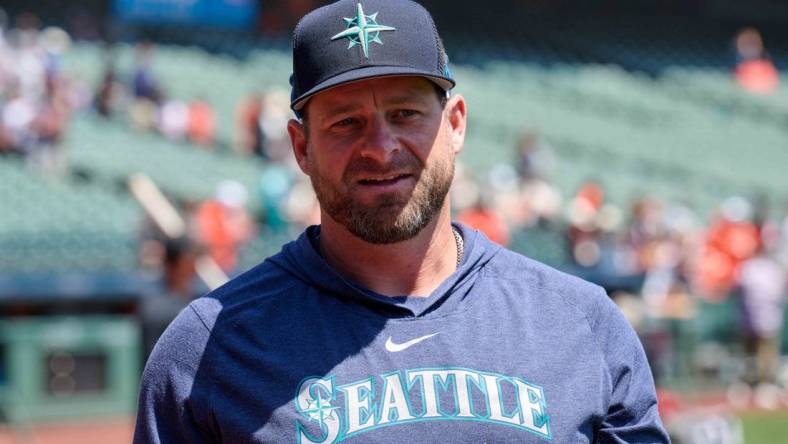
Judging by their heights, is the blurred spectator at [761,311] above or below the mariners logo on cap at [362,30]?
below

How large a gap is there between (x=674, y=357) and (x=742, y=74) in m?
11.7

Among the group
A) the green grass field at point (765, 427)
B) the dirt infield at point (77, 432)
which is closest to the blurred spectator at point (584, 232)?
the green grass field at point (765, 427)

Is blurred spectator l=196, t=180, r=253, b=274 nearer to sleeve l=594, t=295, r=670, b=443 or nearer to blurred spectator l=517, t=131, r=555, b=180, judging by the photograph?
blurred spectator l=517, t=131, r=555, b=180

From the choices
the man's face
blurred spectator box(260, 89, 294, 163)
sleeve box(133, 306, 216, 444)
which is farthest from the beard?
blurred spectator box(260, 89, 294, 163)

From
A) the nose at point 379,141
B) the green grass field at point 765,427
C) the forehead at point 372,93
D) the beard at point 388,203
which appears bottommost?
the green grass field at point 765,427

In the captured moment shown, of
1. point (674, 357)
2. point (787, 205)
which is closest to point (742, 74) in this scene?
point (787, 205)

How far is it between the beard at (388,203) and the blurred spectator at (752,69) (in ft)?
70.5

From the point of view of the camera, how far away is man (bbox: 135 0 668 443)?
1.96 meters

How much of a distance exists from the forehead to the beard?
3.8 inches

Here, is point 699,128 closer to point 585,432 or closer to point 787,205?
point 787,205

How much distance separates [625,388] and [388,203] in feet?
1.67

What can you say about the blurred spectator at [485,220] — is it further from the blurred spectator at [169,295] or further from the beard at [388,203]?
the beard at [388,203]

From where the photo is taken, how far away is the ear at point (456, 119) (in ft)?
7.07

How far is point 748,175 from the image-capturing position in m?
20.0
